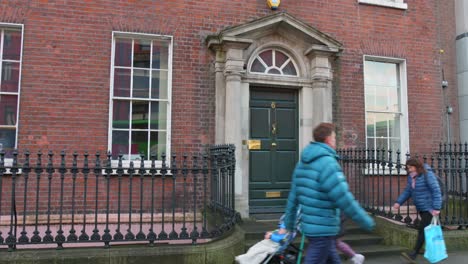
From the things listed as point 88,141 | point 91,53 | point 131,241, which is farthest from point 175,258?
point 91,53

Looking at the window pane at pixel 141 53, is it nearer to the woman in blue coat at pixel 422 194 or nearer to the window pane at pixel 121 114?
the window pane at pixel 121 114

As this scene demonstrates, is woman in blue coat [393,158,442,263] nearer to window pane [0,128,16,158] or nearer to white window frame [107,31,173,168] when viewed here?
white window frame [107,31,173,168]

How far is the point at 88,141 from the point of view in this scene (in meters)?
7.28

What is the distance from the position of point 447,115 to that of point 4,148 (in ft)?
30.4

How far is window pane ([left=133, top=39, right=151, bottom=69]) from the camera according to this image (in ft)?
25.8

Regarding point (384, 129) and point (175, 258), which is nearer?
point (175, 258)

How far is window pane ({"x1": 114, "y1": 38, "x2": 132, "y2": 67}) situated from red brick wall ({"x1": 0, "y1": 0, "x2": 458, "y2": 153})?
225 mm

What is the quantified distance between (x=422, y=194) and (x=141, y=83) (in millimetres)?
5140

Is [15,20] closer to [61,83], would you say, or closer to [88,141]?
[61,83]

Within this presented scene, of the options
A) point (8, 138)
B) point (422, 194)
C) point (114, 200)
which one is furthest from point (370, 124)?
point (8, 138)

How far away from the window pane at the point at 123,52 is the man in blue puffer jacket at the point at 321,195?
5.04 metres

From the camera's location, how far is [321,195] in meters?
3.57

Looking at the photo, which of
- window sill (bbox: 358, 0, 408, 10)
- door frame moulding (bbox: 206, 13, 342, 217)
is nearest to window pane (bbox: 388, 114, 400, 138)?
door frame moulding (bbox: 206, 13, 342, 217)

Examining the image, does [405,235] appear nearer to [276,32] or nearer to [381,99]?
[381,99]
